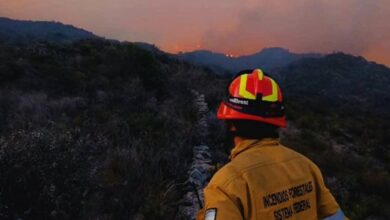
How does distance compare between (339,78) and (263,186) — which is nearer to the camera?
(263,186)

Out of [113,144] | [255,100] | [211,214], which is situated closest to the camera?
[211,214]

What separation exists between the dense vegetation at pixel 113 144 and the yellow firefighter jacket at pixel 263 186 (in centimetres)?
388

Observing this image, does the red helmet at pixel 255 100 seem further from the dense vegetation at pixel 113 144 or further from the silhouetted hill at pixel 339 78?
the silhouetted hill at pixel 339 78

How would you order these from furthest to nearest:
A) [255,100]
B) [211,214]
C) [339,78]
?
1. [339,78]
2. [255,100]
3. [211,214]

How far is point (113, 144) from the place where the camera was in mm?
9078

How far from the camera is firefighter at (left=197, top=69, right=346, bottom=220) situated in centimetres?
229

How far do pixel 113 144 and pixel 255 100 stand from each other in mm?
6885

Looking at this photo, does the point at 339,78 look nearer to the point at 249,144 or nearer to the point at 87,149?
the point at 87,149

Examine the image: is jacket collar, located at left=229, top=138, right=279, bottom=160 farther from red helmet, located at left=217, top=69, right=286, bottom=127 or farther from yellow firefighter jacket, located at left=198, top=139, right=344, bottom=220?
red helmet, located at left=217, top=69, right=286, bottom=127

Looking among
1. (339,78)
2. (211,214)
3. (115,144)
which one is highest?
(211,214)

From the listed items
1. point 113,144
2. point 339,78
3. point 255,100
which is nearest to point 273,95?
point 255,100

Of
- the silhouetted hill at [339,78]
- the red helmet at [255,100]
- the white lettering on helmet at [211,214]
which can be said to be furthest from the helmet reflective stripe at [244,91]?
the silhouetted hill at [339,78]

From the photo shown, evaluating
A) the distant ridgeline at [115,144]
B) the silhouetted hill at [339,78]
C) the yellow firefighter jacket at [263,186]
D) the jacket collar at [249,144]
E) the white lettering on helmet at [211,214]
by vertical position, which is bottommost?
the silhouetted hill at [339,78]

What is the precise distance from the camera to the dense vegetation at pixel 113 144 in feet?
20.1
